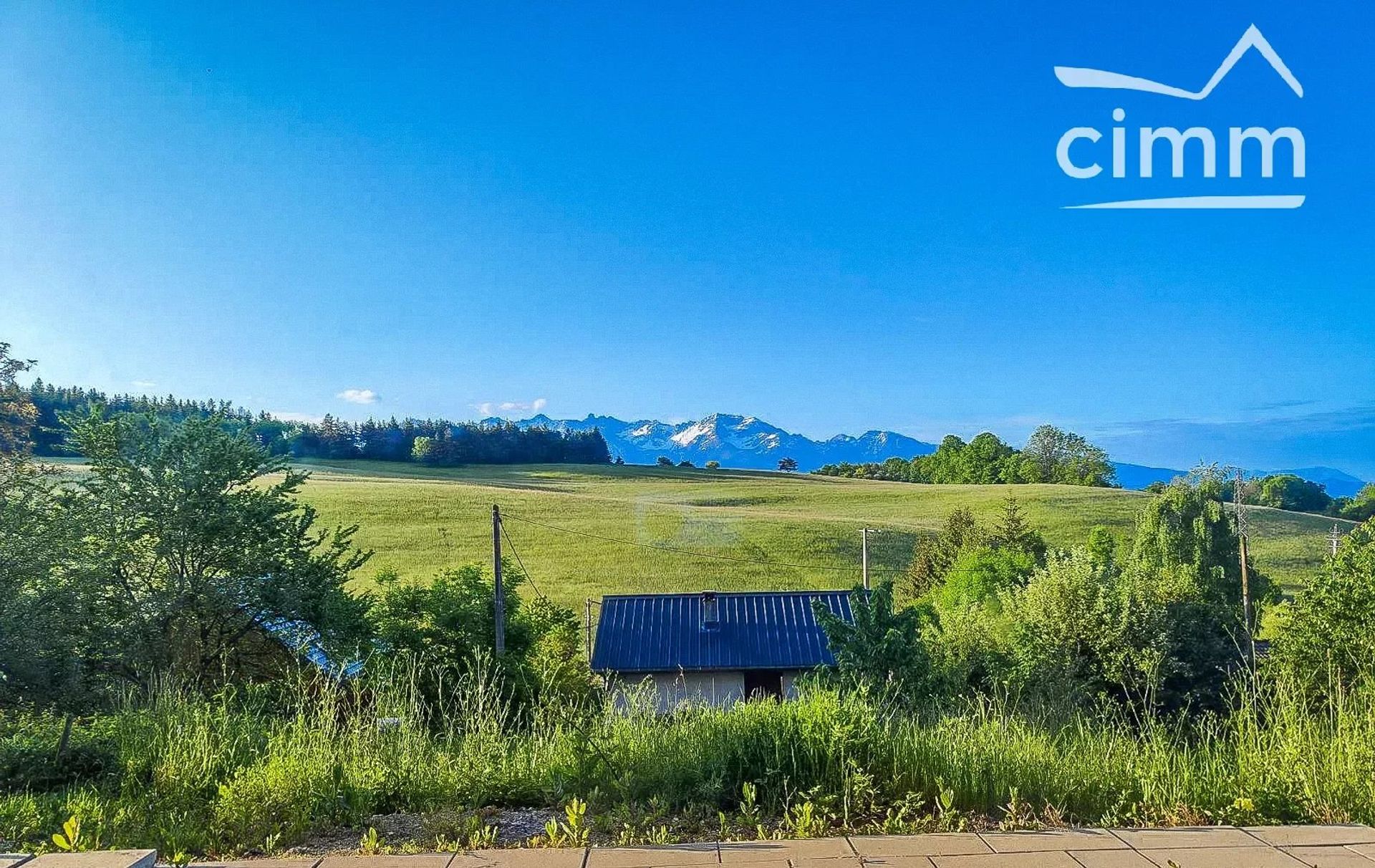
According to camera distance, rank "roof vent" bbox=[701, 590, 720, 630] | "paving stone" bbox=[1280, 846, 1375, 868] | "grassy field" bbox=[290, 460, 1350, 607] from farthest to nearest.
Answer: "grassy field" bbox=[290, 460, 1350, 607], "roof vent" bbox=[701, 590, 720, 630], "paving stone" bbox=[1280, 846, 1375, 868]

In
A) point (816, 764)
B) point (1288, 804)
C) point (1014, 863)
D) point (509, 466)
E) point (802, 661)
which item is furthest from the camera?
point (509, 466)

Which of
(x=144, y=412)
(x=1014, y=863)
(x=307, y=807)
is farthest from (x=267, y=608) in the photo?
(x=1014, y=863)

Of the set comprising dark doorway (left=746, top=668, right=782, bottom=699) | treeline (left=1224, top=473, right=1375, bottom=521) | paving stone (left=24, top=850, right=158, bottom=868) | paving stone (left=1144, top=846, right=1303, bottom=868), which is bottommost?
dark doorway (left=746, top=668, right=782, bottom=699)

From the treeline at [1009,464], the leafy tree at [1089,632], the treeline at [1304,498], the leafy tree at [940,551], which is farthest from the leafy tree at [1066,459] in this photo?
the leafy tree at [1089,632]

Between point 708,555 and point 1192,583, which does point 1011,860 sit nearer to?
point 1192,583

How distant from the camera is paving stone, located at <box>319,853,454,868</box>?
3.27 meters

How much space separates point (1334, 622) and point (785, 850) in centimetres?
1258

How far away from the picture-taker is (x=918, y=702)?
736cm

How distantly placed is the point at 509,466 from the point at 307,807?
2615 inches

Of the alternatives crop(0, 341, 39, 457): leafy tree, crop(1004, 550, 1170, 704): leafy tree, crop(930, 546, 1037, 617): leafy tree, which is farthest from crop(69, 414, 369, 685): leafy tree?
crop(930, 546, 1037, 617): leafy tree

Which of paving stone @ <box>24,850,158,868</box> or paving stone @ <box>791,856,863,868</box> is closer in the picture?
paving stone @ <box>24,850,158,868</box>

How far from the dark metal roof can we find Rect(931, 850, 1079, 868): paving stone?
61.1 feet

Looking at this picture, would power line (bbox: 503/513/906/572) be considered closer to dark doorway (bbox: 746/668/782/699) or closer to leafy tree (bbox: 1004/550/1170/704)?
dark doorway (bbox: 746/668/782/699)

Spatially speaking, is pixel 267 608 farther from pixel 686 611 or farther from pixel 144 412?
pixel 686 611
